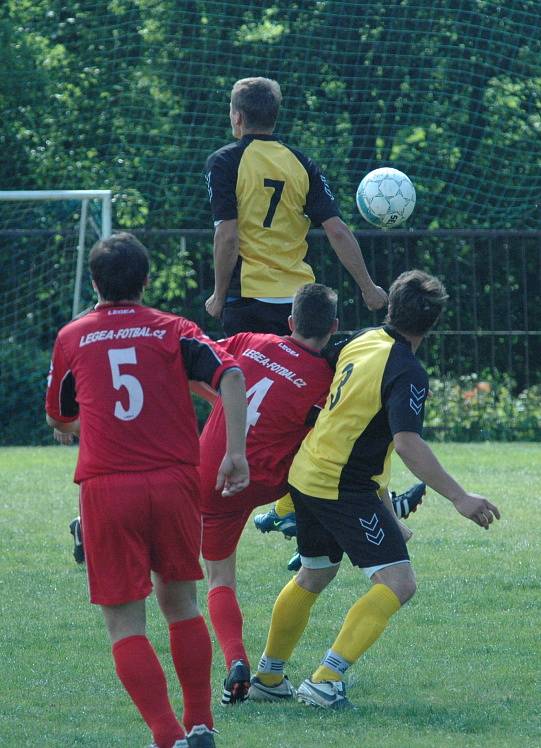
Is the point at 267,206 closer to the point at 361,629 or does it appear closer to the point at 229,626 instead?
the point at 229,626

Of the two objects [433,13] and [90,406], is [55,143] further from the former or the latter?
[90,406]

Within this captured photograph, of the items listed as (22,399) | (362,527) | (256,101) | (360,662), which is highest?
(256,101)

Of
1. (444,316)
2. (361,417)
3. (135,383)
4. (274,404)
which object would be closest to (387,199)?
(274,404)

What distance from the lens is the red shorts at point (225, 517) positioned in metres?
5.16

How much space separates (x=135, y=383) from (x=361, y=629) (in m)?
1.26

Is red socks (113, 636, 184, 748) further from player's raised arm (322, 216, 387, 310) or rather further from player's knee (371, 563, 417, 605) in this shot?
player's raised arm (322, 216, 387, 310)

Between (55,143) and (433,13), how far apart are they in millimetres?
4608

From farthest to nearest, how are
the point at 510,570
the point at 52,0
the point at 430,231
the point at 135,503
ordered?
1. the point at 52,0
2. the point at 430,231
3. the point at 510,570
4. the point at 135,503

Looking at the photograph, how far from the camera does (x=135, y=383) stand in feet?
13.3

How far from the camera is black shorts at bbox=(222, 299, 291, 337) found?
6258 mm

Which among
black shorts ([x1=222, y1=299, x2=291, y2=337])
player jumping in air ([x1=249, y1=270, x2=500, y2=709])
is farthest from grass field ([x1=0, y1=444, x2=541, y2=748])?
black shorts ([x1=222, y1=299, x2=291, y2=337])

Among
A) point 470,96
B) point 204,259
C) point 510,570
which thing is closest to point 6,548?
point 510,570

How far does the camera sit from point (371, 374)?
473 cm

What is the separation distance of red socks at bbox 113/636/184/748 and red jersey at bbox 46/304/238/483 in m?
0.57
